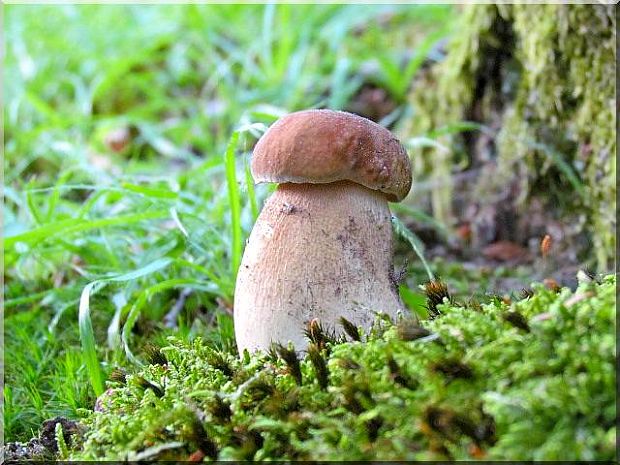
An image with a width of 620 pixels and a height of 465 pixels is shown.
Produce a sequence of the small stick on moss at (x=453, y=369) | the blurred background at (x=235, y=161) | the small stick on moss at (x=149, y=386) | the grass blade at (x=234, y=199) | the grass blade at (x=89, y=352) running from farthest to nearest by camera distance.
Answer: the blurred background at (x=235, y=161)
the grass blade at (x=234, y=199)
the grass blade at (x=89, y=352)
the small stick on moss at (x=149, y=386)
the small stick on moss at (x=453, y=369)

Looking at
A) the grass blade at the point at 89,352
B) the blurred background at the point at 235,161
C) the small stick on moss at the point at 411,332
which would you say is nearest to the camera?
the small stick on moss at the point at 411,332

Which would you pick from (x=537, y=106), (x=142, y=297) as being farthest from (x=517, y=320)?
(x=537, y=106)

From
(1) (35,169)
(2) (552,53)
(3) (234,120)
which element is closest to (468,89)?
(2) (552,53)

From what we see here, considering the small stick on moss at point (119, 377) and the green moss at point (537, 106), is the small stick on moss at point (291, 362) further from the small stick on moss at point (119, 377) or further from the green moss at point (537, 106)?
the green moss at point (537, 106)

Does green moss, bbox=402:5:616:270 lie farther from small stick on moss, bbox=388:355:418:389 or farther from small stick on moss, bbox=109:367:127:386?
small stick on moss, bbox=109:367:127:386

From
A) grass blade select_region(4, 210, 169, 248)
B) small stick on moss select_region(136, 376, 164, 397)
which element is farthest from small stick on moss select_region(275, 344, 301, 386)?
grass blade select_region(4, 210, 169, 248)

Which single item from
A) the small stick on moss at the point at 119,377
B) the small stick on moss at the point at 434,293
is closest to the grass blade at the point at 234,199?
the small stick on moss at the point at 119,377

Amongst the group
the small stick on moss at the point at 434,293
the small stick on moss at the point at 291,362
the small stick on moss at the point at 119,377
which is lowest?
the small stick on moss at the point at 119,377

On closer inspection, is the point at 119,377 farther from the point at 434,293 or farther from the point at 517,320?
the point at 517,320
